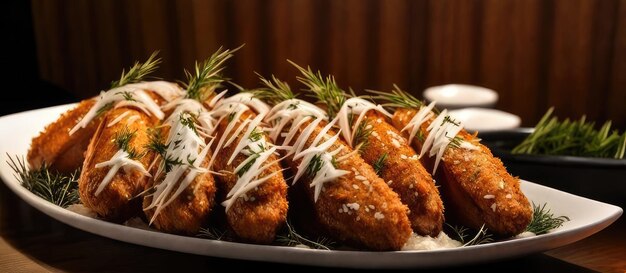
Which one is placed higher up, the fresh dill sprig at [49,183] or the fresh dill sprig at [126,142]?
the fresh dill sprig at [126,142]

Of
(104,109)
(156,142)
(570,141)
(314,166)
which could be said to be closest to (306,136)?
(314,166)

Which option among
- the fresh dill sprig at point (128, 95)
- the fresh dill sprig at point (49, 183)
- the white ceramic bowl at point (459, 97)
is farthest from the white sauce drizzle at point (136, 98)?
the white ceramic bowl at point (459, 97)

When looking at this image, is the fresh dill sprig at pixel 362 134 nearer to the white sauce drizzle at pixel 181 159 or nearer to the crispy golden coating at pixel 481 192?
the crispy golden coating at pixel 481 192

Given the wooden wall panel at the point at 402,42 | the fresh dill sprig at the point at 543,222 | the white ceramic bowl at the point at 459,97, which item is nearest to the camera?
the fresh dill sprig at the point at 543,222

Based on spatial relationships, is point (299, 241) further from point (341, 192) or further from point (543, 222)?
point (543, 222)

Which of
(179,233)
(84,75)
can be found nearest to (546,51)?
(84,75)
